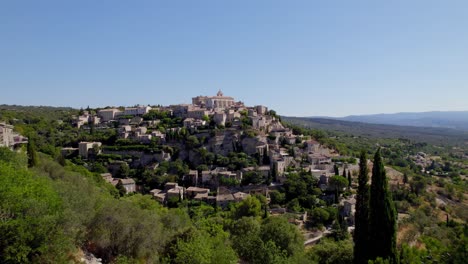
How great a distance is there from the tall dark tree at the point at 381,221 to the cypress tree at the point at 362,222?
665 mm

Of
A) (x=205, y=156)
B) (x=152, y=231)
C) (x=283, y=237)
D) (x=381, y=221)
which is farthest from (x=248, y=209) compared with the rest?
(x=205, y=156)

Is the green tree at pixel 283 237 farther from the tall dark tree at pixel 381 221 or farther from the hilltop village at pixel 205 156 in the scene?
the hilltop village at pixel 205 156

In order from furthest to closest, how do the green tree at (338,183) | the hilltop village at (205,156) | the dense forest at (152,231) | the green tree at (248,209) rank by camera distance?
1. the hilltop village at (205,156)
2. the green tree at (338,183)
3. the green tree at (248,209)
4. the dense forest at (152,231)

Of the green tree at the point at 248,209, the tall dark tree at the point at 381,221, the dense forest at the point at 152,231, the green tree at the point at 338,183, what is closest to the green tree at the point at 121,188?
the dense forest at the point at 152,231

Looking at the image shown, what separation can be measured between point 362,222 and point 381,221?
8.07ft

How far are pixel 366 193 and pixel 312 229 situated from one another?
17.4 metres

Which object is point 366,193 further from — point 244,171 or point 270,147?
point 270,147

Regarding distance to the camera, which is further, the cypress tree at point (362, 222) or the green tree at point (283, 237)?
the green tree at point (283, 237)

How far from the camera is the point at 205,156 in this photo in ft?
193

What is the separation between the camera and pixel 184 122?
68.5 metres

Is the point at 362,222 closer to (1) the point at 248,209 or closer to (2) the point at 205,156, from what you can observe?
(1) the point at 248,209

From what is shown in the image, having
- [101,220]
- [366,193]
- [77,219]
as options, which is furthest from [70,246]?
[366,193]

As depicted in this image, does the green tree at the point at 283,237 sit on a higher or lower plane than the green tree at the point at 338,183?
higher

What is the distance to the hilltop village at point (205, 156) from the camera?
50688 millimetres
